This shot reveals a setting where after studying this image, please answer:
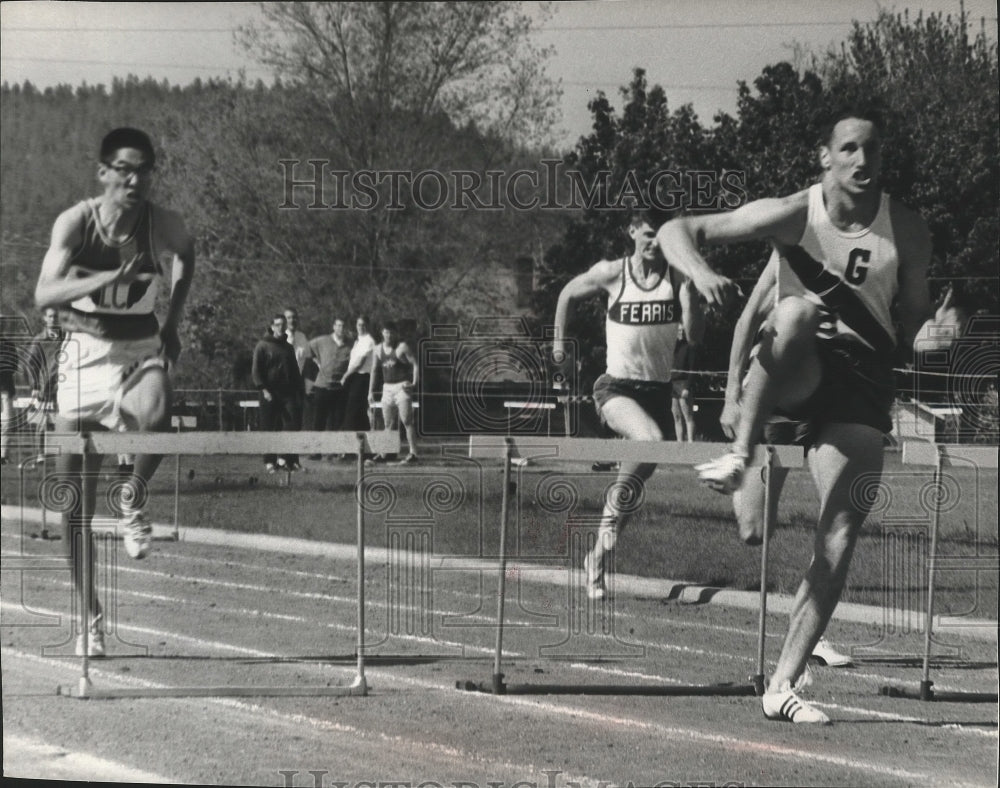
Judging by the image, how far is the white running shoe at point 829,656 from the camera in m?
6.07

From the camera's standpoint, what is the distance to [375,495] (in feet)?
20.4

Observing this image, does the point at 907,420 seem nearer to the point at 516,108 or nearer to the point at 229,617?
the point at 516,108

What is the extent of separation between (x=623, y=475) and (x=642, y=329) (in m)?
0.58

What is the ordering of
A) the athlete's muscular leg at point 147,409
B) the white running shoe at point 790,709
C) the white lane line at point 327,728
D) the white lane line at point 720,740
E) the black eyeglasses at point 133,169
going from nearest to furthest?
the white lane line at point 720,740
the white lane line at point 327,728
the white running shoe at point 790,709
the black eyeglasses at point 133,169
the athlete's muscular leg at point 147,409

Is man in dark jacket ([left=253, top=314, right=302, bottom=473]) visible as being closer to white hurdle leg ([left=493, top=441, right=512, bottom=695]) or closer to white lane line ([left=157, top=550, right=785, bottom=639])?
white lane line ([left=157, top=550, right=785, bottom=639])

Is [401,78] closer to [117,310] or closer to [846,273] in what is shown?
[117,310]

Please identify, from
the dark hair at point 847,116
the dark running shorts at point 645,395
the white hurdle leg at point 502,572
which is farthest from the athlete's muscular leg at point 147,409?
the dark hair at point 847,116

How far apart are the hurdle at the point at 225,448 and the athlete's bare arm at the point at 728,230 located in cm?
131

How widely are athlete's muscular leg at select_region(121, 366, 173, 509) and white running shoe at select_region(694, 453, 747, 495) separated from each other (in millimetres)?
2109

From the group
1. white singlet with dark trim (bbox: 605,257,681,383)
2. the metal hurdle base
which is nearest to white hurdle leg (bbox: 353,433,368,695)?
white singlet with dark trim (bbox: 605,257,681,383)

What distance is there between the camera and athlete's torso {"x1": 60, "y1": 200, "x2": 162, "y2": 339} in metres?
5.97

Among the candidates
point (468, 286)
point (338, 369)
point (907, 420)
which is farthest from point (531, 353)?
point (907, 420)

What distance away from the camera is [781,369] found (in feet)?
19.0

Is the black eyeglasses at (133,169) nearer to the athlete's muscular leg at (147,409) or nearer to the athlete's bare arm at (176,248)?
the athlete's bare arm at (176,248)
